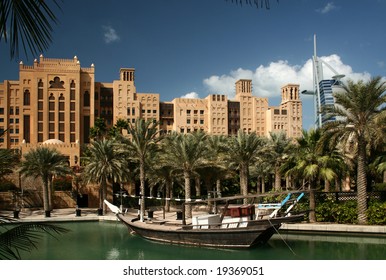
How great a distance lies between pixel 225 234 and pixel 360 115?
846 cm

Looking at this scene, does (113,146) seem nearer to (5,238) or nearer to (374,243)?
(374,243)

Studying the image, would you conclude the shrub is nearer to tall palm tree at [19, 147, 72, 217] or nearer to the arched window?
tall palm tree at [19, 147, 72, 217]

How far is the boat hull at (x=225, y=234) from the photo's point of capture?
17156 millimetres

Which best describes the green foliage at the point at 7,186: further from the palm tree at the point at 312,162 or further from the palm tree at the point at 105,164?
the palm tree at the point at 312,162

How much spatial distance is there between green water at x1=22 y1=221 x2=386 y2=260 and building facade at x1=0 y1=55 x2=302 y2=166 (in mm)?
36373

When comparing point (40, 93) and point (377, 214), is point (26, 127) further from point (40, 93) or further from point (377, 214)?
point (377, 214)

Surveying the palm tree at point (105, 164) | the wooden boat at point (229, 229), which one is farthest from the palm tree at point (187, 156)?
the wooden boat at point (229, 229)

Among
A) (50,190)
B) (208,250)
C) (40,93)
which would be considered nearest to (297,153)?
(208,250)

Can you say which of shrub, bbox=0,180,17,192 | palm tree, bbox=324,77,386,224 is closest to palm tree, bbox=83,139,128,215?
shrub, bbox=0,180,17,192

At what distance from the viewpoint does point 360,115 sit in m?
19.4

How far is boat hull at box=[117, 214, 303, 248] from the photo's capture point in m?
17.2
